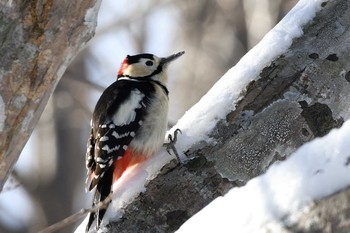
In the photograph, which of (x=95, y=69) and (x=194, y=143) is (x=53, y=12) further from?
(x=95, y=69)

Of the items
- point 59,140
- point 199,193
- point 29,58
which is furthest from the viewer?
point 59,140

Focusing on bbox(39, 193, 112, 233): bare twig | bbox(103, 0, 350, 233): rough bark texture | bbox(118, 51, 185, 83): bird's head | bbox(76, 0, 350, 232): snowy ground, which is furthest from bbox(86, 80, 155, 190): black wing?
bbox(76, 0, 350, 232): snowy ground

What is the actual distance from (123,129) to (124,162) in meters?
0.24

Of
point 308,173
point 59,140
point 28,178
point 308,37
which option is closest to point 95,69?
point 59,140

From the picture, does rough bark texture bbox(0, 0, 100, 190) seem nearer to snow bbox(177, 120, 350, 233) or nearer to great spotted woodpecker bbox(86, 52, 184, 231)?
great spotted woodpecker bbox(86, 52, 184, 231)

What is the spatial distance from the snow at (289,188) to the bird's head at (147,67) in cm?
326

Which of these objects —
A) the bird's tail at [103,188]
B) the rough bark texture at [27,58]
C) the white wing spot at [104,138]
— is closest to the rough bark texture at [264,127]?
the rough bark texture at [27,58]

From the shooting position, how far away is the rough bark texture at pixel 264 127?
3.08m

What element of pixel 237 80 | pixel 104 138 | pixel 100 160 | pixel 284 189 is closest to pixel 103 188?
pixel 100 160

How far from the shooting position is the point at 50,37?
2.83 m

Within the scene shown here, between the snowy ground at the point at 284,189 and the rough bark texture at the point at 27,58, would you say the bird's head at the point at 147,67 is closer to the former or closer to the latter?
the rough bark texture at the point at 27,58

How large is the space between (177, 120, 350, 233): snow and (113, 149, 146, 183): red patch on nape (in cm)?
224

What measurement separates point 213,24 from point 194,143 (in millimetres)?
7037

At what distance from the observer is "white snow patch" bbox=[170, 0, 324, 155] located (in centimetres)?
322
